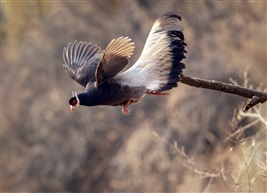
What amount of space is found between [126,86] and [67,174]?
812 centimetres

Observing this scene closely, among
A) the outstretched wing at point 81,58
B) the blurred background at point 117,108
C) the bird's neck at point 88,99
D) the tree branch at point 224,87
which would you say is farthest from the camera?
the blurred background at point 117,108

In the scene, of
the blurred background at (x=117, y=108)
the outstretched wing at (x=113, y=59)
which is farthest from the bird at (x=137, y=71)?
the blurred background at (x=117, y=108)

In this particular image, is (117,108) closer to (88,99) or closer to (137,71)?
(137,71)

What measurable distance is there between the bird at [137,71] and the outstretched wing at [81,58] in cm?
13

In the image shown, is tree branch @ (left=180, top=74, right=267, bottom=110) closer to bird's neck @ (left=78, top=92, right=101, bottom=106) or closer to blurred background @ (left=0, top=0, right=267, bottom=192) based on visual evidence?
bird's neck @ (left=78, top=92, right=101, bottom=106)

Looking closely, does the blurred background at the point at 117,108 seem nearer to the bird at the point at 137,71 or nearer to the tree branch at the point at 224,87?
the tree branch at the point at 224,87

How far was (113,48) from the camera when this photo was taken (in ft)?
10.8

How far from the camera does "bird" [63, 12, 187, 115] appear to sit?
3244mm

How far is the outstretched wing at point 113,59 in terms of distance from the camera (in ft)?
10.6

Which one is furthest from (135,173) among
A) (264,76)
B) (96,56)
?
(96,56)

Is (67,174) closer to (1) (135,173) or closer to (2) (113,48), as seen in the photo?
(1) (135,173)

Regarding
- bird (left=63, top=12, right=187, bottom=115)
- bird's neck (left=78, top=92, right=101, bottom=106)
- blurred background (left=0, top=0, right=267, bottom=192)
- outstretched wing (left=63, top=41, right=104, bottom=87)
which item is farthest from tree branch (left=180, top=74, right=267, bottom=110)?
blurred background (left=0, top=0, right=267, bottom=192)

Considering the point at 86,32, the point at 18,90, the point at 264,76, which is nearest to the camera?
the point at 264,76

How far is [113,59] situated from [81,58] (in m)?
0.60
